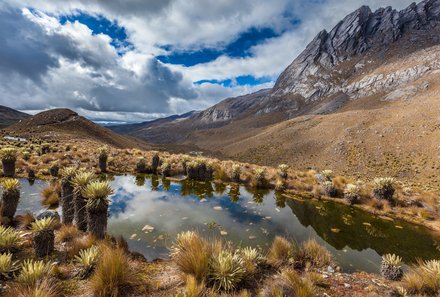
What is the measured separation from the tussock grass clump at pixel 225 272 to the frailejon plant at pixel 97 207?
14.6 feet

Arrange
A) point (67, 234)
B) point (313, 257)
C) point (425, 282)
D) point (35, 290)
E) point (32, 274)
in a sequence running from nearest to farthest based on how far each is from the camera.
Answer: point (35, 290) < point (32, 274) < point (425, 282) < point (313, 257) < point (67, 234)

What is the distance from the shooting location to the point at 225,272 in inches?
265

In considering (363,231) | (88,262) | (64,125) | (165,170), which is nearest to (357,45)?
(64,125)

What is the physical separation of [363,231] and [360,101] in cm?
10782

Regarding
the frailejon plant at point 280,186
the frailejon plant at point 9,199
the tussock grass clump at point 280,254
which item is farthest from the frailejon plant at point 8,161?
the frailejon plant at point 280,186

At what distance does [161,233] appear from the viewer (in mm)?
10859

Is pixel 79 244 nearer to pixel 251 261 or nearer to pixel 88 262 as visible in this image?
pixel 88 262

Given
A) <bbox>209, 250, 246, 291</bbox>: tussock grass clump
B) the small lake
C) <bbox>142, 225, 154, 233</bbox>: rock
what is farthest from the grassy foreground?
<bbox>209, 250, 246, 291</bbox>: tussock grass clump

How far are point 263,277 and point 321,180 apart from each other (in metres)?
16.5

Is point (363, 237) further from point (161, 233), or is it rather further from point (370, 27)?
point (370, 27)

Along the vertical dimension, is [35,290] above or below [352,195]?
above

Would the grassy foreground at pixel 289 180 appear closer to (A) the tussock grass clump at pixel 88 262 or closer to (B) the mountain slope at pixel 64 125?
(A) the tussock grass clump at pixel 88 262

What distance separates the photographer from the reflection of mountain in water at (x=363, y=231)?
11709 mm

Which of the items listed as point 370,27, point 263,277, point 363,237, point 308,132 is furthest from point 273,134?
point 370,27
